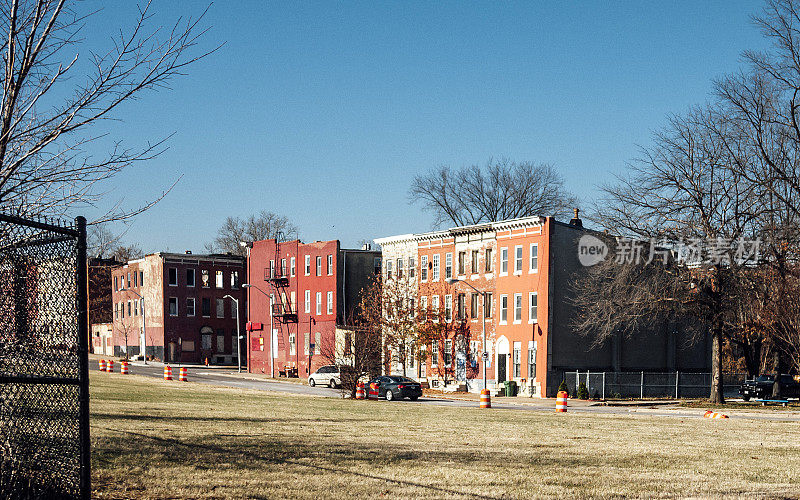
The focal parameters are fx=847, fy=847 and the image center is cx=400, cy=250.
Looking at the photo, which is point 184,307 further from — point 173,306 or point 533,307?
point 533,307

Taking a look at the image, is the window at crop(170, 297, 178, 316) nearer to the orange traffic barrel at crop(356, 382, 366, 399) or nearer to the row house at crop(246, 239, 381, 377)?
the row house at crop(246, 239, 381, 377)

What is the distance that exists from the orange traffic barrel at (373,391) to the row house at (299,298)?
829 inches

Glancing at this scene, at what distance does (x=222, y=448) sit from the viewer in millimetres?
14539

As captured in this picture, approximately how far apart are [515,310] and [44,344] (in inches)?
2013

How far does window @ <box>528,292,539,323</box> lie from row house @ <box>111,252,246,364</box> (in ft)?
139

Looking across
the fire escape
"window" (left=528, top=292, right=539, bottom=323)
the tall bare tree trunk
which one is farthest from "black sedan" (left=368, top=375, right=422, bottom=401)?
the fire escape

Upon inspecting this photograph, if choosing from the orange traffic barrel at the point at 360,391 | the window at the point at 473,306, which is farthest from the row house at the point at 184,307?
the orange traffic barrel at the point at 360,391

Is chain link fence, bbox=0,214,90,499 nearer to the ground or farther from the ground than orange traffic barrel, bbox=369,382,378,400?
farther from the ground

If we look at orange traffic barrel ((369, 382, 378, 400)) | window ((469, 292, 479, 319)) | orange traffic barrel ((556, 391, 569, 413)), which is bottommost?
orange traffic barrel ((369, 382, 378, 400))

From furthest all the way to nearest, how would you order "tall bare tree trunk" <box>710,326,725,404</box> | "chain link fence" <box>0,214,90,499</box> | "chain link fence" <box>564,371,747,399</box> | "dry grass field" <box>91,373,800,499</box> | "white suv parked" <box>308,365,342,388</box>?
"white suv parked" <box>308,365,342,388</box> → "chain link fence" <box>564,371,747,399</box> → "tall bare tree trunk" <box>710,326,725,404</box> → "dry grass field" <box>91,373,800,499</box> → "chain link fence" <box>0,214,90,499</box>

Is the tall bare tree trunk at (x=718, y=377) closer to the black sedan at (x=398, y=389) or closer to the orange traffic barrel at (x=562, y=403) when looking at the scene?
the orange traffic barrel at (x=562, y=403)

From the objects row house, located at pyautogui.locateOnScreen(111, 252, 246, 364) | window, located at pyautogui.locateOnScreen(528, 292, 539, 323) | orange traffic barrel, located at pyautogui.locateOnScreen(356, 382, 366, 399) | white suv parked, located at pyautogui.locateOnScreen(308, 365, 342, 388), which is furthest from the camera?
row house, located at pyautogui.locateOnScreen(111, 252, 246, 364)

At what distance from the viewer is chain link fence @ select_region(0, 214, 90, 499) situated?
333 inches

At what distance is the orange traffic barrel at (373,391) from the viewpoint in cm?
4822
